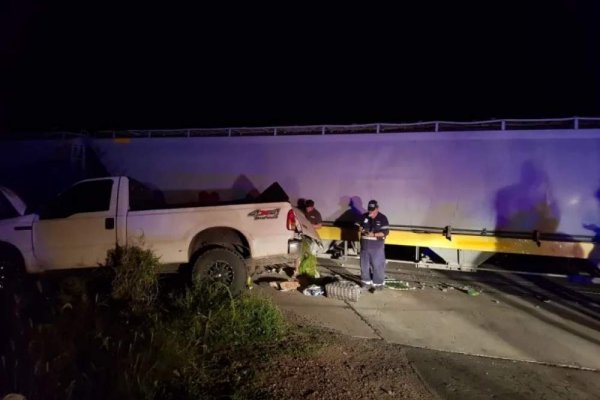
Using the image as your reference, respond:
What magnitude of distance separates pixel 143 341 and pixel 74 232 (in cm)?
309

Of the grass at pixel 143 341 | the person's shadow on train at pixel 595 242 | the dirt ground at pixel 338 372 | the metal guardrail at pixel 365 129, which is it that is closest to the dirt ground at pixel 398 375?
the dirt ground at pixel 338 372

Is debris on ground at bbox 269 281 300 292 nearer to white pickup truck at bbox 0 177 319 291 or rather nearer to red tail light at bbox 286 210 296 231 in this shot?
white pickup truck at bbox 0 177 319 291

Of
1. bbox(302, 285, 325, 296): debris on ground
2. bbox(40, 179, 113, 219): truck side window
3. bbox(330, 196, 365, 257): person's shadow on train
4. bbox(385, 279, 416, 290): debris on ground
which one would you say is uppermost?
bbox(40, 179, 113, 219): truck side window

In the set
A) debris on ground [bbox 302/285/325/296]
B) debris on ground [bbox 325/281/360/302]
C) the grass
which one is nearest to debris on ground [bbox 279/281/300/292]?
debris on ground [bbox 302/285/325/296]

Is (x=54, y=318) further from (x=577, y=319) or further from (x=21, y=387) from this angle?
(x=577, y=319)

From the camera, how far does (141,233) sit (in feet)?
22.1

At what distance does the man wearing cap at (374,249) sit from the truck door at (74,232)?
4.12m

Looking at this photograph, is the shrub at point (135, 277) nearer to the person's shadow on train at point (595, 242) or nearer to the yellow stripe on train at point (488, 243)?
the yellow stripe on train at point (488, 243)

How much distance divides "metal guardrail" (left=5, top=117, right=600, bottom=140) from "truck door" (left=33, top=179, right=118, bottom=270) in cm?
525

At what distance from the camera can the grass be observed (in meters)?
3.67

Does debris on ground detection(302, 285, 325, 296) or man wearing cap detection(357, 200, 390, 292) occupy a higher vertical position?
man wearing cap detection(357, 200, 390, 292)

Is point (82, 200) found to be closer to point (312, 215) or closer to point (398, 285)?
point (312, 215)

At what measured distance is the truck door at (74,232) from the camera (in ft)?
21.9

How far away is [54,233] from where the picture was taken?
670 centimetres
